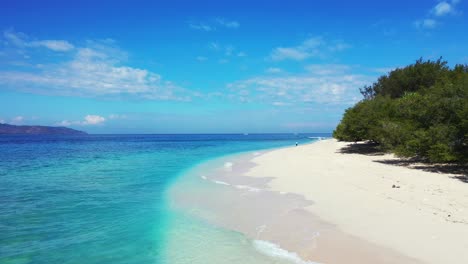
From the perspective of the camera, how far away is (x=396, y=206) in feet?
32.8

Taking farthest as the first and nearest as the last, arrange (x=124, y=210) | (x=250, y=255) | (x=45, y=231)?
(x=124, y=210) → (x=45, y=231) → (x=250, y=255)

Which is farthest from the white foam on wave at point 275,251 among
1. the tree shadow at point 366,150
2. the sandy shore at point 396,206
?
the tree shadow at point 366,150

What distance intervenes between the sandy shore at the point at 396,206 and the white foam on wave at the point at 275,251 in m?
2.01

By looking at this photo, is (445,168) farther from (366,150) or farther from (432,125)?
(366,150)

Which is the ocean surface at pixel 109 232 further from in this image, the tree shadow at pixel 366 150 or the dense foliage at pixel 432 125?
the tree shadow at pixel 366 150

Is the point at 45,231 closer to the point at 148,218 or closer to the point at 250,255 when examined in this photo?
the point at 148,218

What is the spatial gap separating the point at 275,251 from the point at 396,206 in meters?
5.25

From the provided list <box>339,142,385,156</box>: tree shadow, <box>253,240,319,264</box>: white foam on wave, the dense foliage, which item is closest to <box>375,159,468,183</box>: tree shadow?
the dense foliage

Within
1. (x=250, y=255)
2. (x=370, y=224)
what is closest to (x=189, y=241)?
(x=250, y=255)

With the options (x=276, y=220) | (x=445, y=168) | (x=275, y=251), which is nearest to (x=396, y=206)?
(x=276, y=220)

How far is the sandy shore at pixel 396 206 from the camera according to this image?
22.7 feet

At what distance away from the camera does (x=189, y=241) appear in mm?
8062

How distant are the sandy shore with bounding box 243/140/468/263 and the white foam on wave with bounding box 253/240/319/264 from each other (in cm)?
201

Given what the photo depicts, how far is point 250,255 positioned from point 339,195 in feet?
21.1
